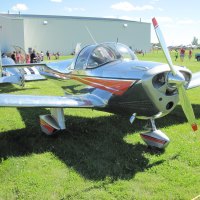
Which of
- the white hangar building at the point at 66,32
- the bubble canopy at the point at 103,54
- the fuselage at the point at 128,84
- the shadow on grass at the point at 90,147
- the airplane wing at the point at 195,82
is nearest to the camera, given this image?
the shadow on grass at the point at 90,147

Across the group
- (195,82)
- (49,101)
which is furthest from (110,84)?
(195,82)

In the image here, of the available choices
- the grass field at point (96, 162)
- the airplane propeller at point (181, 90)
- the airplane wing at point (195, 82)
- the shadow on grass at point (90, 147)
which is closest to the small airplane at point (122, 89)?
the airplane propeller at point (181, 90)

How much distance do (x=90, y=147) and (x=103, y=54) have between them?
86.3 inches

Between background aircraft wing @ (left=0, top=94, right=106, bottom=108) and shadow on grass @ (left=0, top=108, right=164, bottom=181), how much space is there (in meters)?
0.85

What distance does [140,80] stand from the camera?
18.8 feet

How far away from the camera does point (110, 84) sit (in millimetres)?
6645

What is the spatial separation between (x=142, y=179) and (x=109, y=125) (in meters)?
3.15

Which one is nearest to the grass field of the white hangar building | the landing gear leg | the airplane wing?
the landing gear leg

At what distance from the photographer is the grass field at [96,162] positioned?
4719 millimetres

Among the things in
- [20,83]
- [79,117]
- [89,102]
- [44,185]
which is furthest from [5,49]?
[44,185]

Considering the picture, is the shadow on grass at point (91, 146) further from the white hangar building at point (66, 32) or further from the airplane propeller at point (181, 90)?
the white hangar building at point (66, 32)

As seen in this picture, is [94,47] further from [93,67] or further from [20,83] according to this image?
→ [20,83]

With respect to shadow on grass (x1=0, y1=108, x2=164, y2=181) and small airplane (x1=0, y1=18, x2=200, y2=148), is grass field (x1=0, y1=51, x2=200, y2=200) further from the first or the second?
small airplane (x1=0, y1=18, x2=200, y2=148)

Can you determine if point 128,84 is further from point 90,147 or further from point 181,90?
point 90,147
